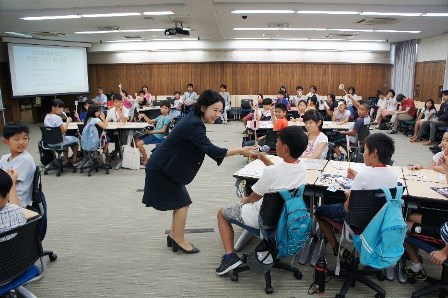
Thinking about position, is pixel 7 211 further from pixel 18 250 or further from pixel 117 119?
pixel 117 119

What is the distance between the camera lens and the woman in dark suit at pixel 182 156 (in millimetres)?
3023

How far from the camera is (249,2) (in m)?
6.95

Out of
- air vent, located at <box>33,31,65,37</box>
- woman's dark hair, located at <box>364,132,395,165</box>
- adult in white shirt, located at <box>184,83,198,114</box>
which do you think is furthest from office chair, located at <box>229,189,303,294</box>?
adult in white shirt, located at <box>184,83,198,114</box>

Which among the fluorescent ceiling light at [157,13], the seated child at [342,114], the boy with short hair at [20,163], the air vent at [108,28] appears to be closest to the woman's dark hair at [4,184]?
the boy with short hair at [20,163]

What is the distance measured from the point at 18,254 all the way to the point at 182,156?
4.75ft

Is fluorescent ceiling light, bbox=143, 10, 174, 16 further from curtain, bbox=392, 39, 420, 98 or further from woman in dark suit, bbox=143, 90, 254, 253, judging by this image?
curtain, bbox=392, 39, 420, 98

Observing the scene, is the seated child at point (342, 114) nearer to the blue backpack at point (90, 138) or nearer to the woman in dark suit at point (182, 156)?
the blue backpack at point (90, 138)

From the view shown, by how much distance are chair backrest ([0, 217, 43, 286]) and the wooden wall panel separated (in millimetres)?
12741

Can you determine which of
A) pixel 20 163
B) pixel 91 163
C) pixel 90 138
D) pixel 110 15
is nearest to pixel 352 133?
pixel 90 138

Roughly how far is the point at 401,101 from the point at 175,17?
25.8ft

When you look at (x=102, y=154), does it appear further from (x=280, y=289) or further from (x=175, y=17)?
(x=280, y=289)

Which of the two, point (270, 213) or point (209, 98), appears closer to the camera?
point (270, 213)

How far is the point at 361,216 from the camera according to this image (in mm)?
2562

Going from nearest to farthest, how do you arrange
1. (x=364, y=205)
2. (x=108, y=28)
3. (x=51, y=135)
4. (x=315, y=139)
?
(x=364, y=205), (x=315, y=139), (x=51, y=135), (x=108, y=28)
